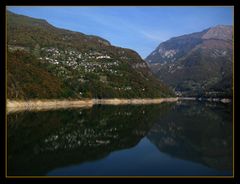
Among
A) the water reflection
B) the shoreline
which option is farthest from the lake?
the shoreline

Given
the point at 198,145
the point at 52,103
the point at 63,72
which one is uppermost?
the point at 63,72

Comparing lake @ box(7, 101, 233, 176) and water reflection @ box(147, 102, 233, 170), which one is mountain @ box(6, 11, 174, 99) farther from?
water reflection @ box(147, 102, 233, 170)

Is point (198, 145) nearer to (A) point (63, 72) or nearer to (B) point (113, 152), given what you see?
(B) point (113, 152)

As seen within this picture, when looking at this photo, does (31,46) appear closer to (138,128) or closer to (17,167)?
(138,128)

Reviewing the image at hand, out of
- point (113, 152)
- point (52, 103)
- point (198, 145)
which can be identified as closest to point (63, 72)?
point (52, 103)

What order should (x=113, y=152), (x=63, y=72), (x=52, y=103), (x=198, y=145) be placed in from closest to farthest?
(x=113, y=152) → (x=198, y=145) → (x=52, y=103) → (x=63, y=72)

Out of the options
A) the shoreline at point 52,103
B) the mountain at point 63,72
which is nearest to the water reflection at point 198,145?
the shoreline at point 52,103

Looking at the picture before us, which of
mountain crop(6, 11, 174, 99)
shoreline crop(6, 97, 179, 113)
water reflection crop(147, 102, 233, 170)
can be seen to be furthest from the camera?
mountain crop(6, 11, 174, 99)

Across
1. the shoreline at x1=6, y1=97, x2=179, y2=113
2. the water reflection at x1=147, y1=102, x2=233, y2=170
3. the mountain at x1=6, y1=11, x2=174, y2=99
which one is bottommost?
the water reflection at x1=147, y1=102, x2=233, y2=170

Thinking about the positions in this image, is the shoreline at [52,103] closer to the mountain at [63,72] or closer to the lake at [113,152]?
the mountain at [63,72]
